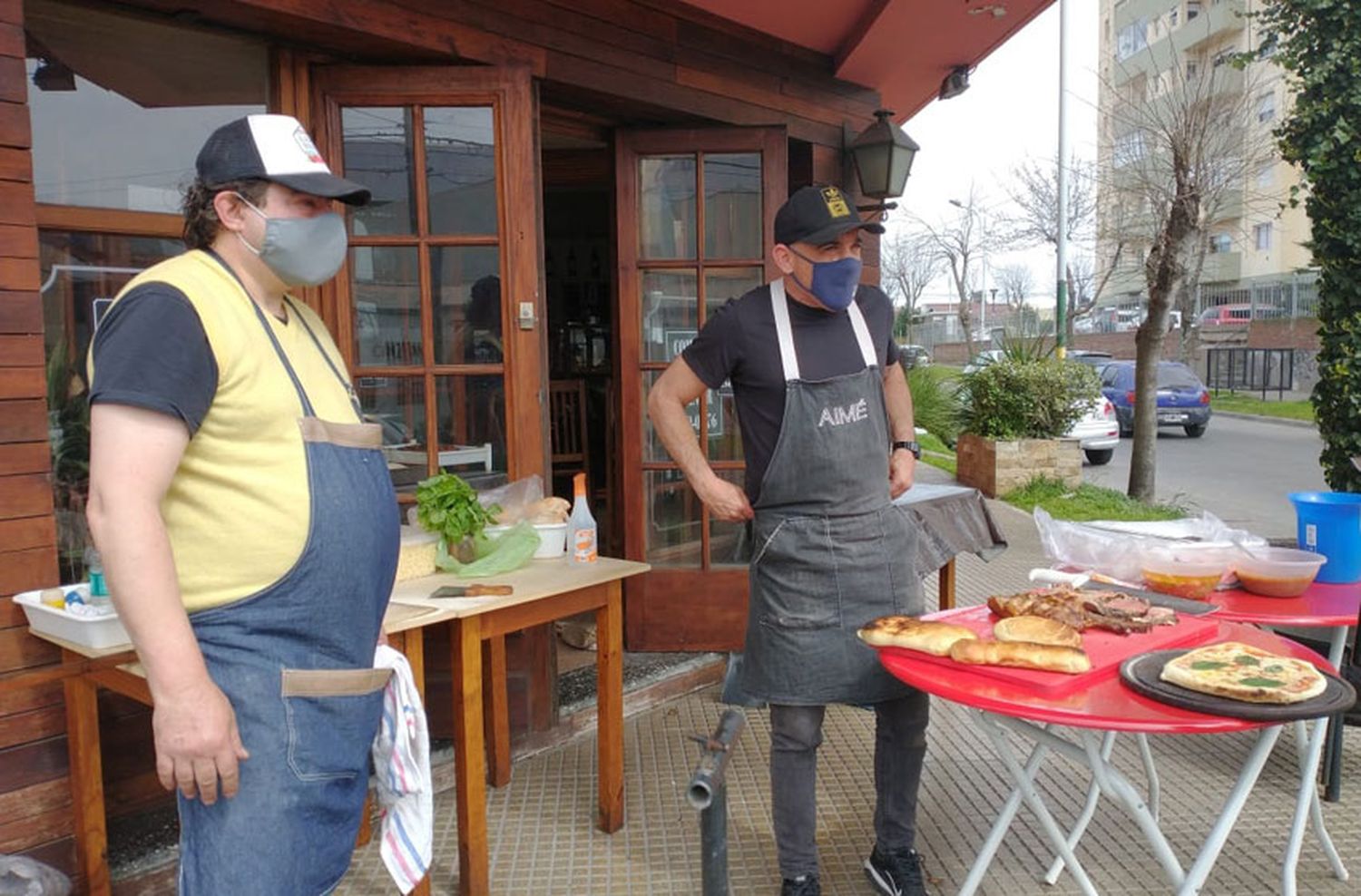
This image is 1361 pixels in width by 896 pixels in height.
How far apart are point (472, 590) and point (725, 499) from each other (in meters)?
0.80

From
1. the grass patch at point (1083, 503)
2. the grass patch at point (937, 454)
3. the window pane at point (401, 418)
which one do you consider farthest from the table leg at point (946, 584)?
the grass patch at point (937, 454)

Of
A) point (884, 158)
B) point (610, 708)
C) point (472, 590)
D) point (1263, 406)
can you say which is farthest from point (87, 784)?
point (1263, 406)

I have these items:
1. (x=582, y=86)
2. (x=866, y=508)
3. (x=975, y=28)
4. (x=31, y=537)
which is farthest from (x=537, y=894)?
(x=975, y=28)

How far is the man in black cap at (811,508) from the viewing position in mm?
2492

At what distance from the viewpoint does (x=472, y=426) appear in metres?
3.57

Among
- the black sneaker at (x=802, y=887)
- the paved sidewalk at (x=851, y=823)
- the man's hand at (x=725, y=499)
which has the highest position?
the man's hand at (x=725, y=499)

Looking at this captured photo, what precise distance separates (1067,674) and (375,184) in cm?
278

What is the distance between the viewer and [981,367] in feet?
37.4

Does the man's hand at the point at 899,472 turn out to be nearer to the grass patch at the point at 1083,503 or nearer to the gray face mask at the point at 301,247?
the gray face mask at the point at 301,247

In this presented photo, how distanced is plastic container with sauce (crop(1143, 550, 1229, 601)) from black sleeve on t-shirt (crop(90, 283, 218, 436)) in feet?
7.30

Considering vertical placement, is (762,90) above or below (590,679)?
above

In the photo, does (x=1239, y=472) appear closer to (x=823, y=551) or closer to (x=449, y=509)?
(x=823, y=551)

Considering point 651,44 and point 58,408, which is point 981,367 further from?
point 58,408

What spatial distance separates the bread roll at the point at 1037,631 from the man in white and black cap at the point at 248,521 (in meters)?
1.24
